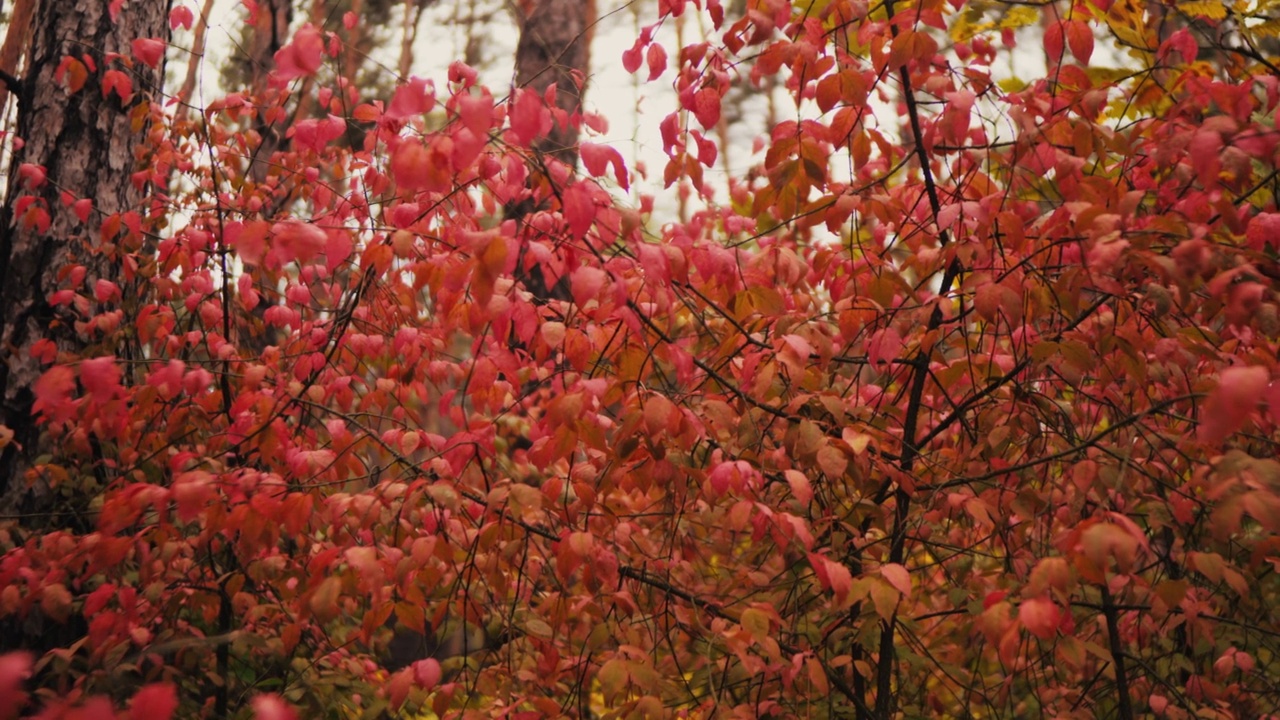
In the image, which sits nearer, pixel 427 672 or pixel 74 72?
pixel 427 672

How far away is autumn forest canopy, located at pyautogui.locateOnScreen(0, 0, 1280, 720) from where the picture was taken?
172 centimetres

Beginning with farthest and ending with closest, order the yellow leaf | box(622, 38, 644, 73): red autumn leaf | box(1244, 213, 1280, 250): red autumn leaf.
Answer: the yellow leaf
box(622, 38, 644, 73): red autumn leaf
box(1244, 213, 1280, 250): red autumn leaf

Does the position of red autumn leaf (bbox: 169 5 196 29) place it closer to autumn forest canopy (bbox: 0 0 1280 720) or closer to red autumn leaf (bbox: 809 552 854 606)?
autumn forest canopy (bbox: 0 0 1280 720)

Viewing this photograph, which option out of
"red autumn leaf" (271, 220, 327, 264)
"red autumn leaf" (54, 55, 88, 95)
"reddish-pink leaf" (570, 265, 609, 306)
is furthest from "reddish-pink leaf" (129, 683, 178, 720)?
"red autumn leaf" (54, 55, 88, 95)

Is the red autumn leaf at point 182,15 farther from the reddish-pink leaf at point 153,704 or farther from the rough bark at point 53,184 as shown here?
the reddish-pink leaf at point 153,704

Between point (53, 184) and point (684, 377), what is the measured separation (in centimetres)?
266

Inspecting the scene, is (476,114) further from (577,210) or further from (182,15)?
(182,15)

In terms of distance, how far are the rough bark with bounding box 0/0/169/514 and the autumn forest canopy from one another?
0.01 meters

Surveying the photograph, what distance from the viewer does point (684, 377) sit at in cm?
188

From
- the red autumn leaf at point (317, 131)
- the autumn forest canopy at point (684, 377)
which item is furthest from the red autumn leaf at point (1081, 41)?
the red autumn leaf at point (317, 131)

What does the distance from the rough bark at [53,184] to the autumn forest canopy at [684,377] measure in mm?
13

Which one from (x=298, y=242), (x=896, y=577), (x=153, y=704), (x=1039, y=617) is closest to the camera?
(x=153, y=704)

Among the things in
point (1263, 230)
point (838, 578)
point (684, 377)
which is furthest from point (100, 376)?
point (1263, 230)

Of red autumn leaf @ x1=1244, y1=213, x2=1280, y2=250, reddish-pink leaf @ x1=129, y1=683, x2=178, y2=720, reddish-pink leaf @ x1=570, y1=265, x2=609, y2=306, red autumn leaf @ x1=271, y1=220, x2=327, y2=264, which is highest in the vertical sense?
red autumn leaf @ x1=1244, y1=213, x2=1280, y2=250
